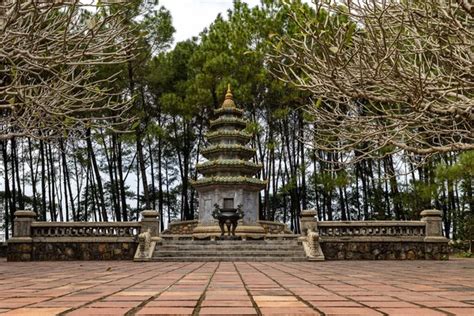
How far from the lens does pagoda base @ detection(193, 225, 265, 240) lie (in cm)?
2341

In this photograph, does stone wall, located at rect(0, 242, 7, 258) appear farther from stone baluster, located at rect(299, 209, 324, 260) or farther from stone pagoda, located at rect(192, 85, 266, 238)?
stone baluster, located at rect(299, 209, 324, 260)

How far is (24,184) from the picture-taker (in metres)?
32.4

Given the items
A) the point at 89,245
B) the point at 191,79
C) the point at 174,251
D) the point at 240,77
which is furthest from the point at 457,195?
the point at 89,245

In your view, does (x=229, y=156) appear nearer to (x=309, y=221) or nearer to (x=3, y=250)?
(x=309, y=221)

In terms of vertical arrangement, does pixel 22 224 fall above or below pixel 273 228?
above

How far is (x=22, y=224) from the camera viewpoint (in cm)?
1697

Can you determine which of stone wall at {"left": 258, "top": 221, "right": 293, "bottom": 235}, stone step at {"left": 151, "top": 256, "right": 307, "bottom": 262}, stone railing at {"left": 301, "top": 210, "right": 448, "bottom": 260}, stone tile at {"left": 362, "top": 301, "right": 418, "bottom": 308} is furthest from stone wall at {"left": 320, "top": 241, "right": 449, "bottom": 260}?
stone tile at {"left": 362, "top": 301, "right": 418, "bottom": 308}

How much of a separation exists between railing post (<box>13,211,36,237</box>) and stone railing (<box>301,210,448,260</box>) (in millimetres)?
9000

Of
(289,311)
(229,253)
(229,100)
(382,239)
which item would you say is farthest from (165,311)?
(229,100)

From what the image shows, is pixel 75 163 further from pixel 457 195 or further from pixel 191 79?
pixel 457 195

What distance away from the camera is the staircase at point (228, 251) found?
15555 mm

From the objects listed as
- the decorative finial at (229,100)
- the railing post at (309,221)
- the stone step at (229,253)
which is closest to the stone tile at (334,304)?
the stone step at (229,253)

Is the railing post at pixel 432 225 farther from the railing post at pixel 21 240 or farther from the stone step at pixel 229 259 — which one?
the railing post at pixel 21 240

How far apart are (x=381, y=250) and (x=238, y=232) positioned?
798cm
